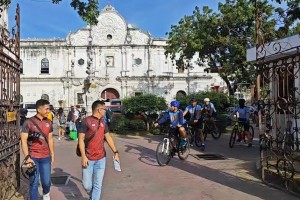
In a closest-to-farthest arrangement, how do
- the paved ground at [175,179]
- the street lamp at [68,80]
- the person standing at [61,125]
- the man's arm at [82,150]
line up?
the man's arm at [82,150] < the paved ground at [175,179] < the person standing at [61,125] < the street lamp at [68,80]

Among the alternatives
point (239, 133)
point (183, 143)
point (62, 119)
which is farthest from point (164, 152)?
point (62, 119)

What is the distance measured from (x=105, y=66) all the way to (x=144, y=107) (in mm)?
28835

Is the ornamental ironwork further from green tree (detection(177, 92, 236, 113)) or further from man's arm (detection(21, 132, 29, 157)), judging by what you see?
green tree (detection(177, 92, 236, 113))

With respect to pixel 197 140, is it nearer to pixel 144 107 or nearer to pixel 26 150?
pixel 144 107

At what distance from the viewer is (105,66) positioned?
49375mm

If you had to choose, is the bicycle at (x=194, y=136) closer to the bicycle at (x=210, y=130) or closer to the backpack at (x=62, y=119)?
the bicycle at (x=210, y=130)

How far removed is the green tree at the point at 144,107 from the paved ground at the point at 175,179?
8.09 metres

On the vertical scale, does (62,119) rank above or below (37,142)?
below

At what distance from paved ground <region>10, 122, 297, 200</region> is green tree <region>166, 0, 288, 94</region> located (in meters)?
13.8

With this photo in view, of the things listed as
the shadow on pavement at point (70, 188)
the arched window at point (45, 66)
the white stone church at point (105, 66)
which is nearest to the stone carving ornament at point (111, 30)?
the white stone church at point (105, 66)

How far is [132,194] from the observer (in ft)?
24.9

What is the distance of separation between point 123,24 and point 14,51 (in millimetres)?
43332

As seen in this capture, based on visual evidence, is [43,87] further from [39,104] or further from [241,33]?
[39,104]

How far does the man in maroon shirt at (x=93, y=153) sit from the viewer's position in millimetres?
6176
